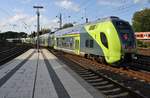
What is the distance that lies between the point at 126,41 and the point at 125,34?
472 millimetres

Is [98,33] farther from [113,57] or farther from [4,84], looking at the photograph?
[4,84]

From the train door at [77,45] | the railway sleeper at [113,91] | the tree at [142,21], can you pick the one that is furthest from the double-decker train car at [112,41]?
the tree at [142,21]

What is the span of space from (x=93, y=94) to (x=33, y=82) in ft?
12.8

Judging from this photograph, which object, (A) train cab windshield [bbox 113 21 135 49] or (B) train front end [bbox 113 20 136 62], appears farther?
(A) train cab windshield [bbox 113 21 135 49]

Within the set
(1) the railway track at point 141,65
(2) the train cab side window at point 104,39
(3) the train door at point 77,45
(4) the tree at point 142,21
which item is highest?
(4) the tree at point 142,21

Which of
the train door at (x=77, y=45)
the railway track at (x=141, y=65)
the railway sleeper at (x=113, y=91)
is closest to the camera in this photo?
the railway sleeper at (x=113, y=91)

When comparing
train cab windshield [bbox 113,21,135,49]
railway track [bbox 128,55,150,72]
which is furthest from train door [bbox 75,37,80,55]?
train cab windshield [bbox 113,21,135,49]

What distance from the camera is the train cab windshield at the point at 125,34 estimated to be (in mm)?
20453

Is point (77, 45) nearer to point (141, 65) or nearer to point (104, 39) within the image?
point (141, 65)

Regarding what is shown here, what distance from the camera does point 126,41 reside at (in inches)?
807

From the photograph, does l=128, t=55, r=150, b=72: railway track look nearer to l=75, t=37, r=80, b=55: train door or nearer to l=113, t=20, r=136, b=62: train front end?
l=113, t=20, r=136, b=62: train front end

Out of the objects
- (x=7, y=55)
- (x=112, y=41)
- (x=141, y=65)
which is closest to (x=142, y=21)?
(x=7, y=55)

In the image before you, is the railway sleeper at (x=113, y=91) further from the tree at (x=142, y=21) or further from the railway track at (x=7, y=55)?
the tree at (x=142, y=21)

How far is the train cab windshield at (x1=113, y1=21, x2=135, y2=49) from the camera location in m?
20.5
